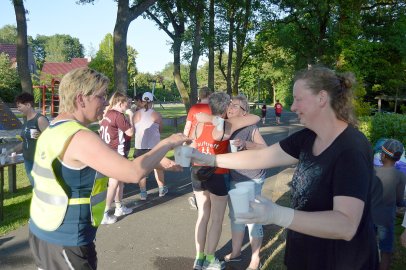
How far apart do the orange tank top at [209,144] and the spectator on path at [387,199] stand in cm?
167

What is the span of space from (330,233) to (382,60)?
23422 mm

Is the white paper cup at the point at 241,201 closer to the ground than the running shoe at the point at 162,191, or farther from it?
farther from it

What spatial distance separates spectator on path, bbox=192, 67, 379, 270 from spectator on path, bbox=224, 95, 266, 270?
2.07 m

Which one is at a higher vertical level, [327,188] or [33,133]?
[327,188]

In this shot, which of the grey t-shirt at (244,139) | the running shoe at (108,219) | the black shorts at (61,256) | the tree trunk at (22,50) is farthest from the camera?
the tree trunk at (22,50)

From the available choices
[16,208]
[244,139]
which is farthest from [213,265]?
[16,208]

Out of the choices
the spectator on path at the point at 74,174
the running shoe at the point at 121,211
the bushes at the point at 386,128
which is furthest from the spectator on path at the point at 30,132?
the bushes at the point at 386,128

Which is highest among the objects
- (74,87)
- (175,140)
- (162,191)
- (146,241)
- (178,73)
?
(178,73)

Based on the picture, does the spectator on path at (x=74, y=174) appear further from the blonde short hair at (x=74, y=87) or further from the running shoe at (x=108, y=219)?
the running shoe at (x=108, y=219)

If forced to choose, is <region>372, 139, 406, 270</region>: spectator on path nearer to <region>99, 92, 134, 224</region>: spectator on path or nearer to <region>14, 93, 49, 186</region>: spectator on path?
<region>99, 92, 134, 224</region>: spectator on path

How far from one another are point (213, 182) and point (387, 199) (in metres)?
1.87

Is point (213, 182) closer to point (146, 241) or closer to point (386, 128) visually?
point (146, 241)

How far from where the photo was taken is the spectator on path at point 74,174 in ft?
6.59

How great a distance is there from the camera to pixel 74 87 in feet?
7.26
